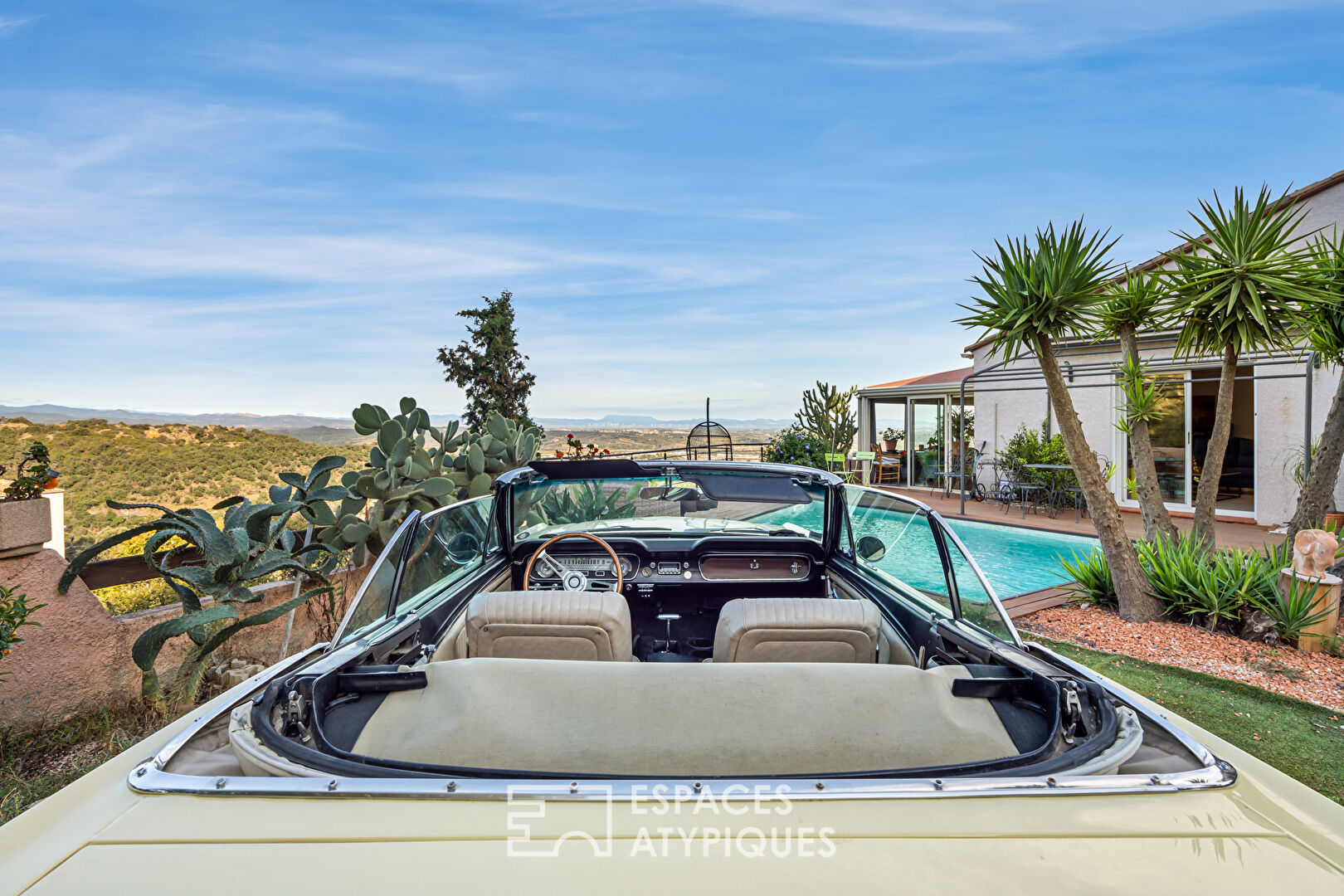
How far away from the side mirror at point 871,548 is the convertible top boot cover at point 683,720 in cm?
135

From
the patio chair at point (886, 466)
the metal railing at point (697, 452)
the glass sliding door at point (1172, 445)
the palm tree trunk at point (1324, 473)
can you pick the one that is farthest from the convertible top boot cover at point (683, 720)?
the patio chair at point (886, 466)

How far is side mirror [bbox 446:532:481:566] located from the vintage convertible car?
66 cm

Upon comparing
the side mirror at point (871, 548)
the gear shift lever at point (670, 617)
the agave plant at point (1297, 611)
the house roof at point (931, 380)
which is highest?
the house roof at point (931, 380)

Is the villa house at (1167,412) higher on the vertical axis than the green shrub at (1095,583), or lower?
higher

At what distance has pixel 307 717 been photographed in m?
1.34

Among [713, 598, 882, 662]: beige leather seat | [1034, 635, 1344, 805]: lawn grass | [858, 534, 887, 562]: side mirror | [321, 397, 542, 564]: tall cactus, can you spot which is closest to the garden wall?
[321, 397, 542, 564]: tall cactus

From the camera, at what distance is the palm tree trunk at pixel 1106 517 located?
17.1ft

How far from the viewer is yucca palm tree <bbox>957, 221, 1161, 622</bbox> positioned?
206 inches

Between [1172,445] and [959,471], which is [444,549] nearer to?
[1172,445]

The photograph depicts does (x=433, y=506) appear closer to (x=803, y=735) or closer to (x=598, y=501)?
(x=598, y=501)

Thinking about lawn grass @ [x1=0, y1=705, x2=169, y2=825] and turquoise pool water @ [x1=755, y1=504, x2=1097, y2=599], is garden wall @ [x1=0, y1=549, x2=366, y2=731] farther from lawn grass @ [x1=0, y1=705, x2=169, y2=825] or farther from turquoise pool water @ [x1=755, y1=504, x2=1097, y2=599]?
turquoise pool water @ [x1=755, y1=504, x2=1097, y2=599]

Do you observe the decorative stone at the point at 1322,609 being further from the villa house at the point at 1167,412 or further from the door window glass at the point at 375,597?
the door window glass at the point at 375,597

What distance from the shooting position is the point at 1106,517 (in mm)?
5188

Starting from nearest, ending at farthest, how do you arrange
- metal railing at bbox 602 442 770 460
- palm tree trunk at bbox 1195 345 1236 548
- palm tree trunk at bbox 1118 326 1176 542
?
palm tree trunk at bbox 1195 345 1236 548 → palm tree trunk at bbox 1118 326 1176 542 → metal railing at bbox 602 442 770 460
